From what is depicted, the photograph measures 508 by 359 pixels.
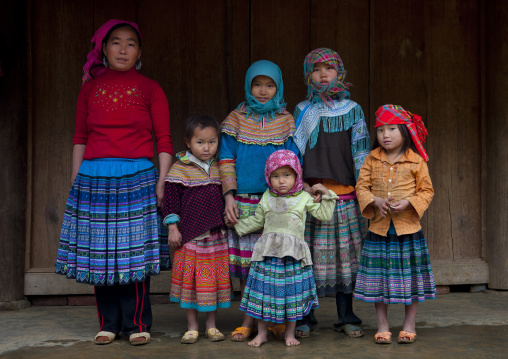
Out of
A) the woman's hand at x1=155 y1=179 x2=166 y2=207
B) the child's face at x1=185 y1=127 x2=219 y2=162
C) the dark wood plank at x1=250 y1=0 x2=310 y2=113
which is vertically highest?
the dark wood plank at x1=250 y1=0 x2=310 y2=113

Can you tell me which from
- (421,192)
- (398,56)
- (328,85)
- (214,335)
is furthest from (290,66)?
(214,335)

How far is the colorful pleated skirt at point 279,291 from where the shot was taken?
11.3ft

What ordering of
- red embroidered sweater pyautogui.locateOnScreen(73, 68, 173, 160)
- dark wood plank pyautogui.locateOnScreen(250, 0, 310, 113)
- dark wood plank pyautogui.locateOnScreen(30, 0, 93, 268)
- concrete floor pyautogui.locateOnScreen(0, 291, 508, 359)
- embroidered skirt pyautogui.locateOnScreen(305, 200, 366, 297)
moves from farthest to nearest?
1. dark wood plank pyautogui.locateOnScreen(250, 0, 310, 113)
2. dark wood plank pyautogui.locateOnScreen(30, 0, 93, 268)
3. embroidered skirt pyautogui.locateOnScreen(305, 200, 366, 297)
4. red embroidered sweater pyautogui.locateOnScreen(73, 68, 173, 160)
5. concrete floor pyautogui.locateOnScreen(0, 291, 508, 359)

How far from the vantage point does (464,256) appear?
495cm

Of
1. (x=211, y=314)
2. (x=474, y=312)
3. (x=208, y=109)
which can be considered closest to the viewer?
(x=211, y=314)

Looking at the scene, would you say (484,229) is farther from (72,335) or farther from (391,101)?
(72,335)

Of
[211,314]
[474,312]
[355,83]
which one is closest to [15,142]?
[211,314]

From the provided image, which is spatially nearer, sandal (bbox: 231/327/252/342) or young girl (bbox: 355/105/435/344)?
young girl (bbox: 355/105/435/344)

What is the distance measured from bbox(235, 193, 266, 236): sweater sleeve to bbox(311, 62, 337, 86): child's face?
2.62ft

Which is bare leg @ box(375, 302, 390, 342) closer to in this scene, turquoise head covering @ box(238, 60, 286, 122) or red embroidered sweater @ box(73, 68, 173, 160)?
turquoise head covering @ box(238, 60, 286, 122)

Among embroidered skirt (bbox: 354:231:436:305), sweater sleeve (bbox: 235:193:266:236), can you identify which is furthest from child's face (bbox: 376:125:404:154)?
sweater sleeve (bbox: 235:193:266:236)

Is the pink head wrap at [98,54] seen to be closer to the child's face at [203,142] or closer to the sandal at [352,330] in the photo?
the child's face at [203,142]

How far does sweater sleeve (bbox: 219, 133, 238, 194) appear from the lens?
366cm

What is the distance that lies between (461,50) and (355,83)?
2.92 ft
